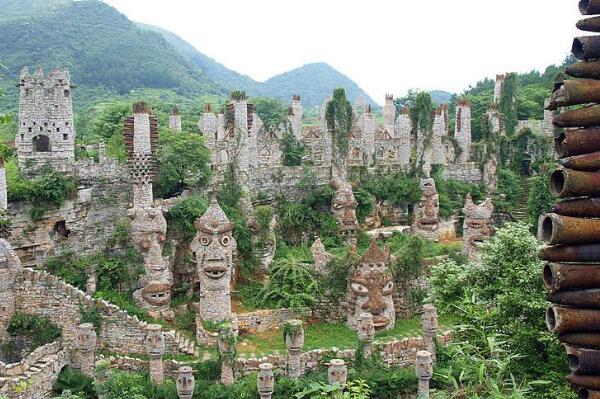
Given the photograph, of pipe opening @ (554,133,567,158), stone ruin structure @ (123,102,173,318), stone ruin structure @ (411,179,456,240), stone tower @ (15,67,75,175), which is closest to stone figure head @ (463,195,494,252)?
stone ruin structure @ (411,179,456,240)

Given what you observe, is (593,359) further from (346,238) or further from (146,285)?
(346,238)

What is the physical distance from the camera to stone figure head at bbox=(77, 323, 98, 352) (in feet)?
56.4

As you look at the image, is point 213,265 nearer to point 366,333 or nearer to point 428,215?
point 366,333

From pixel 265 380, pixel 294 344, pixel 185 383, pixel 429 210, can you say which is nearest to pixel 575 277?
pixel 265 380

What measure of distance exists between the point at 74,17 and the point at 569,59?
185ft

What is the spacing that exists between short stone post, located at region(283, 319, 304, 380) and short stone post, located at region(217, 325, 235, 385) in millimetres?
1549

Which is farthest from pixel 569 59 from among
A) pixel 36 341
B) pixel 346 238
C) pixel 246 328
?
pixel 36 341

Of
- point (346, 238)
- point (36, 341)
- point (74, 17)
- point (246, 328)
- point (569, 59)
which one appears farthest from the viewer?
point (74, 17)

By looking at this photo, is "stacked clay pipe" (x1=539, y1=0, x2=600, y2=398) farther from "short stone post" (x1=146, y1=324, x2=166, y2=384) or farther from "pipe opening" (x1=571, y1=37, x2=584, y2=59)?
"short stone post" (x1=146, y1=324, x2=166, y2=384)

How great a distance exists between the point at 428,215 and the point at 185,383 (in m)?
16.6

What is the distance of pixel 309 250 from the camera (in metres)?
26.0

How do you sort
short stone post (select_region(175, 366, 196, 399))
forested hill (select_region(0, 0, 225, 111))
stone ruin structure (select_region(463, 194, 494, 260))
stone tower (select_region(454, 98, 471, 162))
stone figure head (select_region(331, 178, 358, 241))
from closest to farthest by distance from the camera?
short stone post (select_region(175, 366, 196, 399)), stone ruin structure (select_region(463, 194, 494, 260)), stone figure head (select_region(331, 178, 358, 241)), stone tower (select_region(454, 98, 471, 162)), forested hill (select_region(0, 0, 225, 111))

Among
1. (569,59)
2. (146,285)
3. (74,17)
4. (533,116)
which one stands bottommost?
(146,285)

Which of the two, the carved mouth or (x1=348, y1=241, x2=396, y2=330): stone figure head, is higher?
(x1=348, y1=241, x2=396, y2=330): stone figure head
